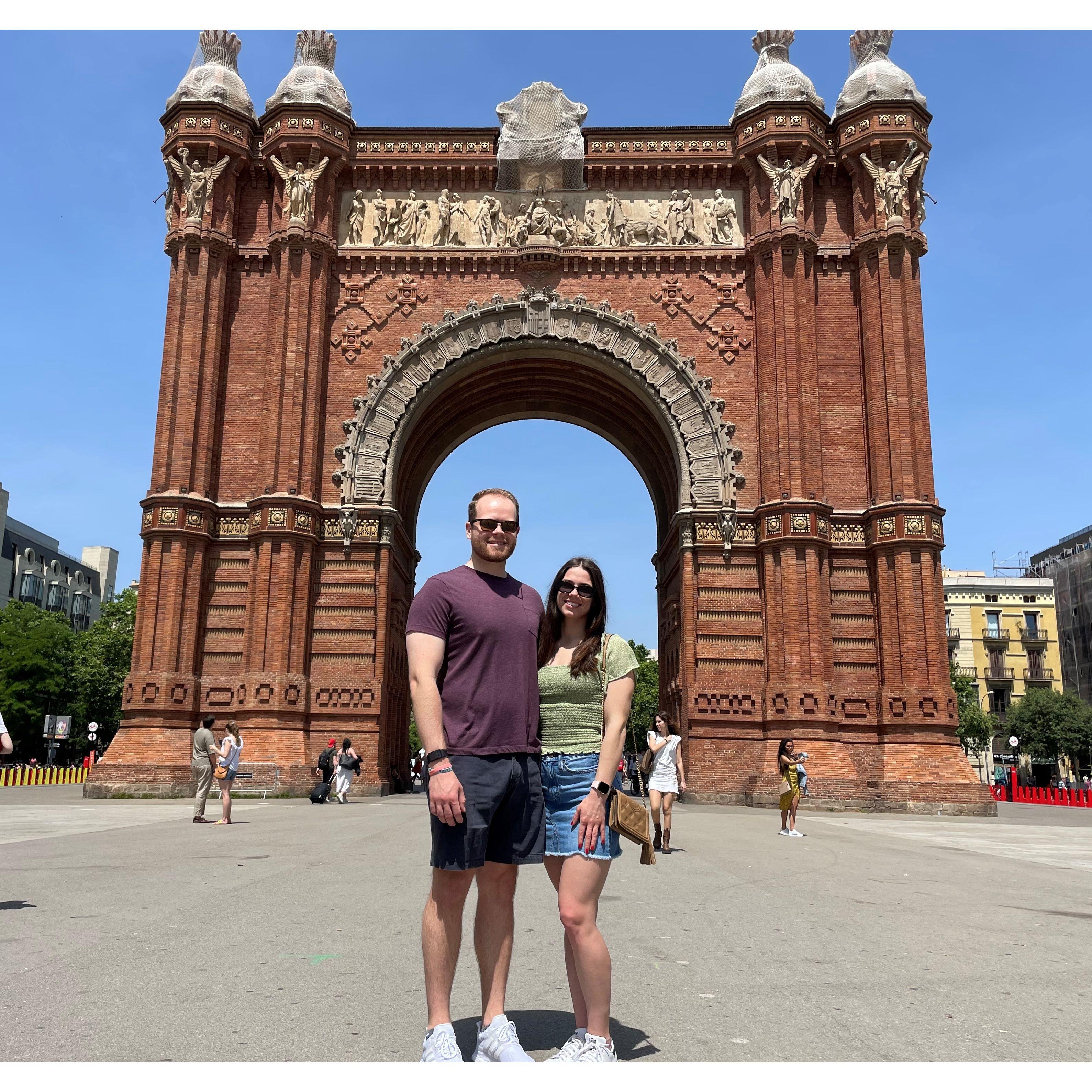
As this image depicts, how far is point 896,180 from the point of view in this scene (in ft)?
88.4

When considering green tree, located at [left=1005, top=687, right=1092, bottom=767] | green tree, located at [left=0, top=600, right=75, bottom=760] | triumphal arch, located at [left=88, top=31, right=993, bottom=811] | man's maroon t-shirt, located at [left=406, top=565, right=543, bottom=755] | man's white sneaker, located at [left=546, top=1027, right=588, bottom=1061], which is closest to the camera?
man's white sneaker, located at [left=546, top=1027, right=588, bottom=1061]

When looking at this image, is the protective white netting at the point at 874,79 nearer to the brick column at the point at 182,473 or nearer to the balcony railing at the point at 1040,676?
the brick column at the point at 182,473

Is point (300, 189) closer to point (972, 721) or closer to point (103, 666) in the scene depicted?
point (103, 666)

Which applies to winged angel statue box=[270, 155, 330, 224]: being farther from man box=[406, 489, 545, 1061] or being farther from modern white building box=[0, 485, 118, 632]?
modern white building box=[0, 485, 118, 632]

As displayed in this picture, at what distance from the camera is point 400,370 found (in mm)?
27469

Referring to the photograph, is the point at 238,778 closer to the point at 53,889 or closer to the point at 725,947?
the point at 53,889

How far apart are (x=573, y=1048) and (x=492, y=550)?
6.41ft

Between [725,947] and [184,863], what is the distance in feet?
20.6

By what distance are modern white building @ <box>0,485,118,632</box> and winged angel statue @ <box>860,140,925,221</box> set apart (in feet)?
202

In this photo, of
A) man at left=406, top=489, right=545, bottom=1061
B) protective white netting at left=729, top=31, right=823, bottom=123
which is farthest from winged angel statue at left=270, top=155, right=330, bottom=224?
man at left=406, top=489, right=545, bottom=1061

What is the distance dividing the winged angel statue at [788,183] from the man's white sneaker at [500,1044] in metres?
26.2

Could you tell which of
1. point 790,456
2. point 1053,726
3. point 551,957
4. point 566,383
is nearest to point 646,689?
point 1053,726

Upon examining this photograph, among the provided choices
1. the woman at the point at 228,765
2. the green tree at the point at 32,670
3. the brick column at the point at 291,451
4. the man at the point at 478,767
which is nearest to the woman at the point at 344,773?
the brick column at the point at 291,451

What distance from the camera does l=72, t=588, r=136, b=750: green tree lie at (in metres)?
58.3
